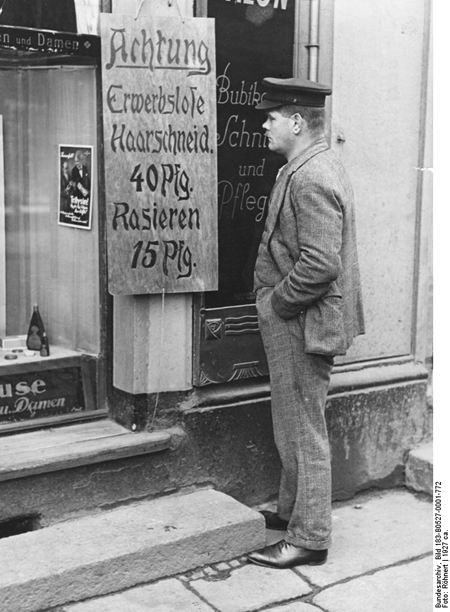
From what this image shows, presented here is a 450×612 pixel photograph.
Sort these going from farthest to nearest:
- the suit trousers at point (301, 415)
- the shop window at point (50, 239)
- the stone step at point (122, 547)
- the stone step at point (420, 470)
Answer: the stone step at point (420, 470) → the shop window at point (50, 239) → the suit trousers at point (301, 415) → the stone step at point (122, 547)

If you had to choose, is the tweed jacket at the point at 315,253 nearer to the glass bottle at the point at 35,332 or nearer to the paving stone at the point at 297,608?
the paving stone at the point at 297,608

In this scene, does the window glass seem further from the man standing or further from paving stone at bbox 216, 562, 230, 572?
paving stone at bbox 216, 562, 230, 572

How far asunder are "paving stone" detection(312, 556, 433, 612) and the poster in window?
2096 mm

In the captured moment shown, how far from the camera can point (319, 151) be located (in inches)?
155

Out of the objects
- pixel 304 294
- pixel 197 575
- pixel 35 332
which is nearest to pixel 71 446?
pixel 35 332

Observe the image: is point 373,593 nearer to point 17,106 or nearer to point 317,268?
point 317,268

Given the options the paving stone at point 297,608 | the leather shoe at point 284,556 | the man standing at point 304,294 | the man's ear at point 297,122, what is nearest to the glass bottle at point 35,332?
the man standing at point 304,294

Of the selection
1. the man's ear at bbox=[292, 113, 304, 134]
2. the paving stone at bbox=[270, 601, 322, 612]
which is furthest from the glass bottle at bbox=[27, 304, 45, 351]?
the paving stone at bbox=[270, 601, 322, 612]

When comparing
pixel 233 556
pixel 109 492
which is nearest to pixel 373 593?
pixel 233 556

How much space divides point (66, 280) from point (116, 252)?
1.75 ft

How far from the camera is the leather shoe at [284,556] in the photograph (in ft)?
13.4

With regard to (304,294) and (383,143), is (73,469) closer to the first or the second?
(304,294)

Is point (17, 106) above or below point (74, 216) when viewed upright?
above

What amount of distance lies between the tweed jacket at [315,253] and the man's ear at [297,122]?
94 mm
